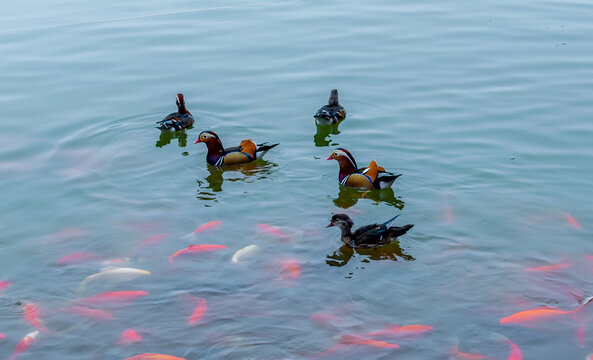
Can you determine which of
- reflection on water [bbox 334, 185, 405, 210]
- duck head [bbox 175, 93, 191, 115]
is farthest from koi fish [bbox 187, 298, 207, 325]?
duck head [bbox 175, 93, 191, 115]

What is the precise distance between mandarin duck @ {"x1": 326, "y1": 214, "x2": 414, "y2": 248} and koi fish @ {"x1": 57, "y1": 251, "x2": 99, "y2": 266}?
4.10 metres

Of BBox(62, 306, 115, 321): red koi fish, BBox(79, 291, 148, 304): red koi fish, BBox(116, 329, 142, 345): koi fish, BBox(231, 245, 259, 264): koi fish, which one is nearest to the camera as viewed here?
BBox(116, 329, 142, 345): koi fish

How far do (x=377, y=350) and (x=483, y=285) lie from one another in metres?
2.21

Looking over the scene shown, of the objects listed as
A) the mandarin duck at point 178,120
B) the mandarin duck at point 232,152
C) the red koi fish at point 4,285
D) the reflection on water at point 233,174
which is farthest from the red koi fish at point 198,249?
the mandarin duck at point 178,120

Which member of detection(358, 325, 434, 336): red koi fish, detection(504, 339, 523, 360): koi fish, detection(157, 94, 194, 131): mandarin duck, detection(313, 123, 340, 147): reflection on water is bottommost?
detection(504, 339, 523, 360): koi fish

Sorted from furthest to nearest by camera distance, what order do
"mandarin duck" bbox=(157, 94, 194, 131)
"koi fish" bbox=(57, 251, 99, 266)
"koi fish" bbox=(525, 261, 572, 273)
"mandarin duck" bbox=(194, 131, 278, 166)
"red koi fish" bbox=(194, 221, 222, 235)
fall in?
"mandarin duck" bbox=(157, 94, 194, 131) → "mandarin duck" bbox=(194, 131, 278, 166) → "red koi fish" bbox=(194, 221, 222, 235) → "koi fish" bbox=(57, 251, 99, 266) → "koi fish" bbox=(525, 261, 572, 273)

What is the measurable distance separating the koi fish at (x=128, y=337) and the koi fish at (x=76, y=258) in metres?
2.26

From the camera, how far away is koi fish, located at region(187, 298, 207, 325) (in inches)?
376

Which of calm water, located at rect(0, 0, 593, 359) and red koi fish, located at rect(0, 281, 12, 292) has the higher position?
calm water, located at rect(0, 0, 593, 359)

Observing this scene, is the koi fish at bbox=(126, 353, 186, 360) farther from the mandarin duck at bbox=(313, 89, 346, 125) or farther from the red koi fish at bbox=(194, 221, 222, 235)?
the mandarin duck at bbox=(313, 89, 346, 125)

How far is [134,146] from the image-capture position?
15.7 m

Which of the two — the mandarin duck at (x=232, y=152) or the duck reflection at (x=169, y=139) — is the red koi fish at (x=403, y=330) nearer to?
the mandarin duck at (x=232, y=152)

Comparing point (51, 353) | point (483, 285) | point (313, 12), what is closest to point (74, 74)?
point (313, 12)

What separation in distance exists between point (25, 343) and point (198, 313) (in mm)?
2359
